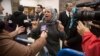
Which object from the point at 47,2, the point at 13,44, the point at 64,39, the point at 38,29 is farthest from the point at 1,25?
the point at 47,2

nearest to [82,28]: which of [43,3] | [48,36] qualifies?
[48,36]

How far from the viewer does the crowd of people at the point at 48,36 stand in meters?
1.55

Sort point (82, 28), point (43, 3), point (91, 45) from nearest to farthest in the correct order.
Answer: point (91, 45)
point (82, 28)
point (43, 3)

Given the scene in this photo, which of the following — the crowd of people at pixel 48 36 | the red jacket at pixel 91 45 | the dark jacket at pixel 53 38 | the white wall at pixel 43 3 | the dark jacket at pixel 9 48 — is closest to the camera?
the red jacket at pixel 91 45

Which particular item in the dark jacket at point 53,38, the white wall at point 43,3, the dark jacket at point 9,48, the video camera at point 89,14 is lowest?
the white wall at point 43,3

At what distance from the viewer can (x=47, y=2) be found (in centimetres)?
898

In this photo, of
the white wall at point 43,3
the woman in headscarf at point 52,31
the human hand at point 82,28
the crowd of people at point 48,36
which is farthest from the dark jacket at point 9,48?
the white wall at point 43,3

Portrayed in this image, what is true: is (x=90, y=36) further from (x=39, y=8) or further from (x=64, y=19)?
(x=39, y=8)

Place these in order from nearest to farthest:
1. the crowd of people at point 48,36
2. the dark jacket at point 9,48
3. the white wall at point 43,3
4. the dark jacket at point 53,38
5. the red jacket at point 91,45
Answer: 1. the red jacket at point 91,45
2. the crowd of people at point 48,36
3. the dark jacket at point 9,48
4. the dark jacket at point 53,38
5. the white wall at point 43,3

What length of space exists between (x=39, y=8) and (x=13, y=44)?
15.9 ft

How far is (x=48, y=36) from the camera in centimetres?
342

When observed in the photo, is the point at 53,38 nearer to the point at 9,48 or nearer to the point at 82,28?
the point at 9,48

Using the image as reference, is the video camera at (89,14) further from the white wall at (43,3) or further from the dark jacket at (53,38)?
the white wall at (43,3)

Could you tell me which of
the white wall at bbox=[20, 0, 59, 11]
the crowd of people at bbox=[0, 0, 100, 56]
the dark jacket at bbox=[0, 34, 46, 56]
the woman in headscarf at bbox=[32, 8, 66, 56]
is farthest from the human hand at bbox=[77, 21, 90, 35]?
the white wall at bbox=[20, 0, 59, 11]
